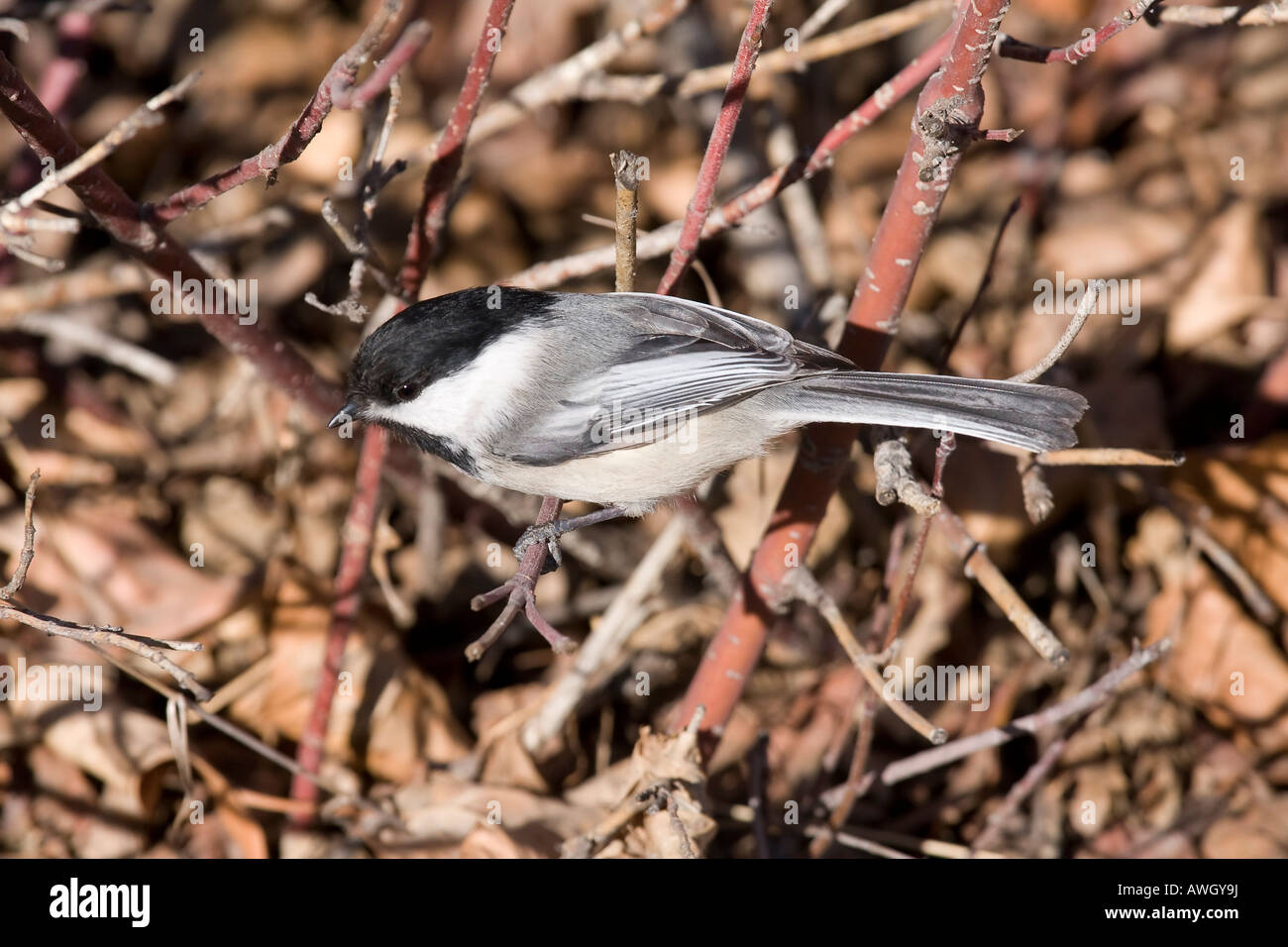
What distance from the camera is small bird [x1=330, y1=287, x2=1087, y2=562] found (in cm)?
179

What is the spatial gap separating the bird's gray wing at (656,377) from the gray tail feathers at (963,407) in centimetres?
10

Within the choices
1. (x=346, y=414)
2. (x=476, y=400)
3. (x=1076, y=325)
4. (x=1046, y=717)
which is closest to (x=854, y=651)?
(x=1046, y=717)

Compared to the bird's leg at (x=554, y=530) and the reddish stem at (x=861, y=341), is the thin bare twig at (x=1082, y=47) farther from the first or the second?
the bird's leg at (x=554, y=530)

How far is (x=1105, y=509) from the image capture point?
106 inches

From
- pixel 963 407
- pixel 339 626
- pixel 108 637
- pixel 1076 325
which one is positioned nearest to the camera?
pixel 108 637

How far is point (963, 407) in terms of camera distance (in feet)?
5.74

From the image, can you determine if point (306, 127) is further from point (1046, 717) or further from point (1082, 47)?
point (1046, 717)

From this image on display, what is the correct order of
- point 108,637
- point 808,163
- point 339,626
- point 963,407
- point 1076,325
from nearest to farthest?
point 108,637 → point 1076,325 → point 963,407 → point 808,163 → point 339,626

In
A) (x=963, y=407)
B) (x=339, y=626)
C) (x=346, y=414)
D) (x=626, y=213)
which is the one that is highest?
(x=626, y=213)

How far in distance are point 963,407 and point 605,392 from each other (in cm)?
61

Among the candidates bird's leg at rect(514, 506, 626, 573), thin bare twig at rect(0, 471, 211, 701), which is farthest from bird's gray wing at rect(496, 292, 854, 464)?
thin bare twig at rect(0, 471, 211, 701)

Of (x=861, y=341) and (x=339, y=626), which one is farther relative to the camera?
(x=339, y=626)

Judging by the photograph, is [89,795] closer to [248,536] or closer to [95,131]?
[248,536]

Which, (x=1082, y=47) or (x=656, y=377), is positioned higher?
(x=1082, y=47)
